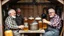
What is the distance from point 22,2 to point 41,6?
1.37ft

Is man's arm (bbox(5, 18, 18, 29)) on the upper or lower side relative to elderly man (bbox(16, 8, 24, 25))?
lower

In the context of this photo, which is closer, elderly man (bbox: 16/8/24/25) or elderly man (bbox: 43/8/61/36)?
elderly man (bbox: 43/8/61/36)

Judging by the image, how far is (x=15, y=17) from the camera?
164 inches

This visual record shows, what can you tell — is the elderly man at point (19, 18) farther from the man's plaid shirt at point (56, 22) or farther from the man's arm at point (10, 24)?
the man's plaid shirt at point (56, 22)

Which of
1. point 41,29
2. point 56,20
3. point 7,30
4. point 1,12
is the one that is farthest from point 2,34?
point 56,20

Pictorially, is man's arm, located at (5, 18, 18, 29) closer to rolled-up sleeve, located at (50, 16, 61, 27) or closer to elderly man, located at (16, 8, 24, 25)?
elderly man, located at (16, 8, 24, 25)

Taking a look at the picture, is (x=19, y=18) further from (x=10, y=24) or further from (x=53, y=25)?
(x=53, y=25)

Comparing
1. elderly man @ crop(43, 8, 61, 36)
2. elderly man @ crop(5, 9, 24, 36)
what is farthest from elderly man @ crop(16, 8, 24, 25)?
elderly man @ crop(43, 8, 61, 36)

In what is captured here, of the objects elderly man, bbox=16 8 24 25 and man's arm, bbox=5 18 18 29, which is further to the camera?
elderly man, bbox=16 8 24 25

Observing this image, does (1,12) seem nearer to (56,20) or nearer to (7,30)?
(7,30)

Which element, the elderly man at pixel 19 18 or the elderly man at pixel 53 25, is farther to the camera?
the elderly man at pixel 19 18

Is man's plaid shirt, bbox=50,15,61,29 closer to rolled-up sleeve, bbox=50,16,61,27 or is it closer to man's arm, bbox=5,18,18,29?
rolled-up sleeve, bbox=50,16,61,27

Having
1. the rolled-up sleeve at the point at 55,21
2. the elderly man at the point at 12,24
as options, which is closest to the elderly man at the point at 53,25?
the rolled-up sleeve at the point at 55,21

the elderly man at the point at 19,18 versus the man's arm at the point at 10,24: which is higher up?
the elderly man at the point at 19,18
